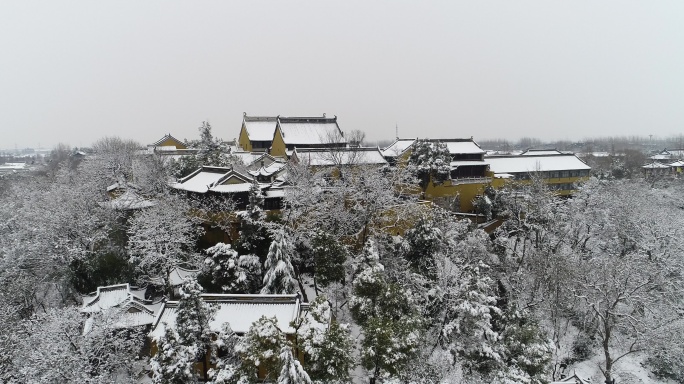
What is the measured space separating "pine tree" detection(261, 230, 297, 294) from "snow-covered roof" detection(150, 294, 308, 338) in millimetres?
1003

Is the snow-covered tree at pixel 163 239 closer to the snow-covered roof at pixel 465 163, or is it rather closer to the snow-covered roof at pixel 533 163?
the snow-covered roof at pixel 465 163

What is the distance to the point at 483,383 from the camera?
14.5 meters

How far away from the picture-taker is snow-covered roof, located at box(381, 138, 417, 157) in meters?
32.0

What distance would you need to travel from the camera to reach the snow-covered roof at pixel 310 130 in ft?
111

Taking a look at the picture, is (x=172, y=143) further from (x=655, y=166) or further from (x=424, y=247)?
(x=655, y=166)

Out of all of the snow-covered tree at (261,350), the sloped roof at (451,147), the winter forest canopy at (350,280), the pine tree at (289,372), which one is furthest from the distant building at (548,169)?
the pine tree at (289,372)

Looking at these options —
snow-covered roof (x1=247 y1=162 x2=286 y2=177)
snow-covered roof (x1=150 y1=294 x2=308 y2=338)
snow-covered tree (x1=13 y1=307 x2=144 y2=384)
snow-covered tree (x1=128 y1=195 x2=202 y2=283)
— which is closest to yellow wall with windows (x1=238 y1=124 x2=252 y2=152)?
snow-covered roof (x1=247 y1=162 x2=286 y2=177)

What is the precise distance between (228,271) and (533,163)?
29.7 m

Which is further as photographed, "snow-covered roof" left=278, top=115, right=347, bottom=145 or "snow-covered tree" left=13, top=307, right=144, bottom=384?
"snow-covered roof" left=278, top=115, right=347, bottom=145

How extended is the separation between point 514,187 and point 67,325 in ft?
90.5

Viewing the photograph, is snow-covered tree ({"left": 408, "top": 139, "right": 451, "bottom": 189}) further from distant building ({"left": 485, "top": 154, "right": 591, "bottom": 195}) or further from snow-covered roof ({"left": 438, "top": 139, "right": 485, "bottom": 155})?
distant building ({"left": 485, "top": 154, "right": 591, "bottom": 195})

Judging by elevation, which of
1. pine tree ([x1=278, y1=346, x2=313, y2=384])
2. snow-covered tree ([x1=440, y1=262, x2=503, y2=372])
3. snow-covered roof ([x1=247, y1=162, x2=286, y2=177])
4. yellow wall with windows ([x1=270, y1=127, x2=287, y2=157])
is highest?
Result: yellow wall with windows ([x1=270, y1=127, x2=287, y2=157])

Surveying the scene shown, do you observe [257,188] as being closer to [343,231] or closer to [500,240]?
[343,231]

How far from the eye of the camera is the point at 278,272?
55.1 feet
